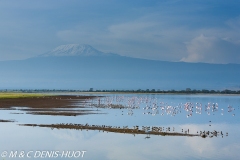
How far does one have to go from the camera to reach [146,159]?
2322 centimetres

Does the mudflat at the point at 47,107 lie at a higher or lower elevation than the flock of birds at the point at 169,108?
lower

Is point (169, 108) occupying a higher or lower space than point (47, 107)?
higher

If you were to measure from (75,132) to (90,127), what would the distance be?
2649 mm

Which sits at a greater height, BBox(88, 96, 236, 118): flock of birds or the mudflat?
BBox(88, 96, 236, 118): flock of birds

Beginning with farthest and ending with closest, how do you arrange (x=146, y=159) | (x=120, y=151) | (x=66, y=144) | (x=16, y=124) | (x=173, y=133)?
(x=16, y=124) → (x=173, y=133) → (x=66, y=144) → (x=120, y=151) → (x=146, y=159)

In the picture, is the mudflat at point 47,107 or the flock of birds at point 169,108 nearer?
the mudflat at point 47,107

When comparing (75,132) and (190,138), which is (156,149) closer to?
(190,138)

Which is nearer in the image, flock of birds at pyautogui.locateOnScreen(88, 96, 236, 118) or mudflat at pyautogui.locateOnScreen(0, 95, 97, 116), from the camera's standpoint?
mudflat at pyautogui.locateOnScreen(0, 95, 97, 116)

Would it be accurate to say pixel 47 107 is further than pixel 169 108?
No

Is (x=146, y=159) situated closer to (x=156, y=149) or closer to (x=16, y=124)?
(x=156, y=149)

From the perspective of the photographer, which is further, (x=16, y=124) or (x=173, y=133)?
(x=16, y=124)

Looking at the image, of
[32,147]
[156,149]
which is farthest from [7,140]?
[156,149]

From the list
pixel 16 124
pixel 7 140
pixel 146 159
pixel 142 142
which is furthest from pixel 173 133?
pixel 16 124

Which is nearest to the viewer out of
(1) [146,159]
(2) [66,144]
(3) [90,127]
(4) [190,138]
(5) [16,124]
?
(1) [146,159]
